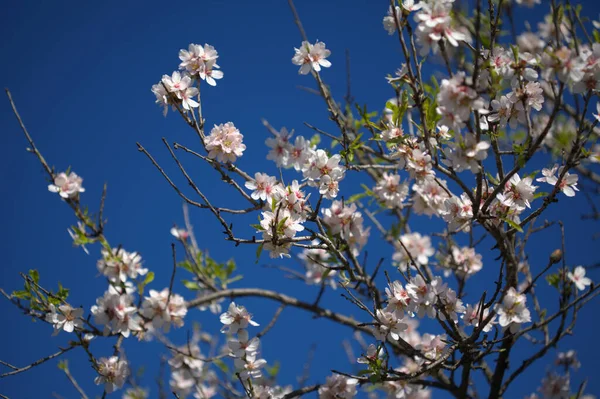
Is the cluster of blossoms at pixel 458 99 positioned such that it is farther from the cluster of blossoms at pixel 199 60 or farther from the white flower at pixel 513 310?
the cluster of blossoms at pixel 199 60

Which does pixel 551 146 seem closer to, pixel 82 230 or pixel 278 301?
pixel 278 301

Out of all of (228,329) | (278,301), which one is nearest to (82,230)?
(228,329)

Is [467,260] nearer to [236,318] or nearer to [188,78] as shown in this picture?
[236,318]

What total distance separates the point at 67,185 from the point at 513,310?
2866mm

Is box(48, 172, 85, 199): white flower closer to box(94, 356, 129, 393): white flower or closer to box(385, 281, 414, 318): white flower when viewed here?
box(94, 356, 129, 393): white flower

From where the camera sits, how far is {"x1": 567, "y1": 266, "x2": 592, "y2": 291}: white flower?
306 cm

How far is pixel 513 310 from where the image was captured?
2.42 metres

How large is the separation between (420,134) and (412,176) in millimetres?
278

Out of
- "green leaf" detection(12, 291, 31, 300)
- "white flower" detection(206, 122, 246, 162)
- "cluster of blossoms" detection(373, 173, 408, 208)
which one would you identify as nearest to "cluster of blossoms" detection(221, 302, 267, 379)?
"white flower" detection(206, 122, 246, 162)

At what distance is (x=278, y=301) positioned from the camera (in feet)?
12.3

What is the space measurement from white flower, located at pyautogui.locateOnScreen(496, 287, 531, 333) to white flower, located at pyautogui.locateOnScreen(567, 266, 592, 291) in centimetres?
87

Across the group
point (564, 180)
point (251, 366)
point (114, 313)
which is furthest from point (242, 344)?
point (564, 180)

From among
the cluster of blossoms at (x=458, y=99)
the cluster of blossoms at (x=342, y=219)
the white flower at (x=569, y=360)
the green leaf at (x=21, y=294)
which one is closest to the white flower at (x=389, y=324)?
the cluster of blossoms at (x=342, y=219)

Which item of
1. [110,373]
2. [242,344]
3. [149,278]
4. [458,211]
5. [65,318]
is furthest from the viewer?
[149,278]
